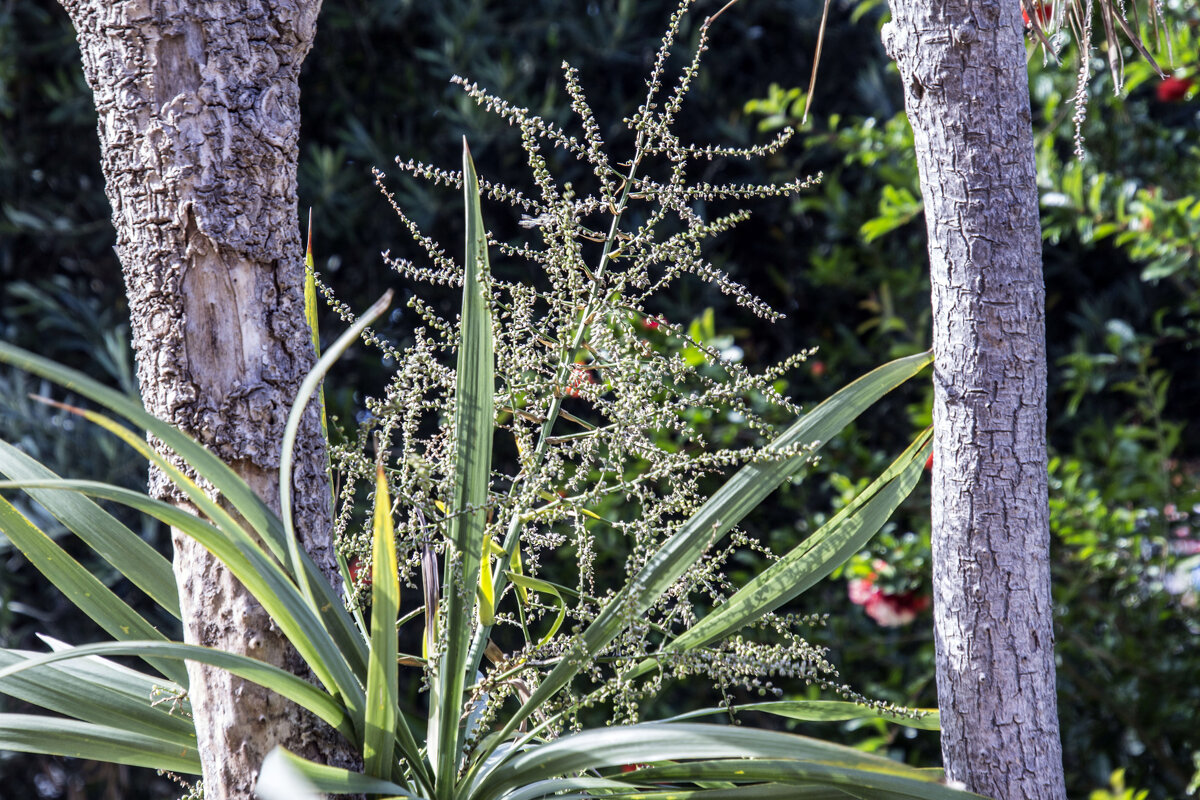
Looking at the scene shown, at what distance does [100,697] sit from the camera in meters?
0.74

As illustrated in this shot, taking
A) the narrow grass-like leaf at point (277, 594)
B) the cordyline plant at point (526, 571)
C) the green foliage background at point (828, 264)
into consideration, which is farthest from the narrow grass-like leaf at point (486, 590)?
the green foliage background at point (828, 264)

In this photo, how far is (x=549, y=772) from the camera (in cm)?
65

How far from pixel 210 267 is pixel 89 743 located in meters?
0.36

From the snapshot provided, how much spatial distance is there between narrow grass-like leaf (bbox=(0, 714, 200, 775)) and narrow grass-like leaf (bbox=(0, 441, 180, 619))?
4.3 inches

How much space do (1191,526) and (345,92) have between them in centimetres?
206

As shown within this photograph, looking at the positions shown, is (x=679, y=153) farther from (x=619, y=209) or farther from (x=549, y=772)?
(x=549, y=772)

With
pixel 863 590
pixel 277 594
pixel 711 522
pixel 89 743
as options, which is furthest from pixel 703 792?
pixel 863 590

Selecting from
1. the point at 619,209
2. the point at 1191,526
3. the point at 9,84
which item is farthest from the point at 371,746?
the point at 9,84

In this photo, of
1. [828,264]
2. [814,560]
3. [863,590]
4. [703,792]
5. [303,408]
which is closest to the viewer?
[303,408]

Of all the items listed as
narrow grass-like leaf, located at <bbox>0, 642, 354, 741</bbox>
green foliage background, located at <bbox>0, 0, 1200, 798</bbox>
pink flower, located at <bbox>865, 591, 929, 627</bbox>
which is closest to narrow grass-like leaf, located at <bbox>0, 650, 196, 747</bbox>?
narrow grass-like leaf, located at <bbox>0, 642, 354, 741</bbox>

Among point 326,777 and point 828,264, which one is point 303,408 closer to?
point 326,777

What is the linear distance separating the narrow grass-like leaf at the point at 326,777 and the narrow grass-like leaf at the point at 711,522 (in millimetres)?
109

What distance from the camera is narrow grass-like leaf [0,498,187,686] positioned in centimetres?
74

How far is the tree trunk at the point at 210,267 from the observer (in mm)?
690
